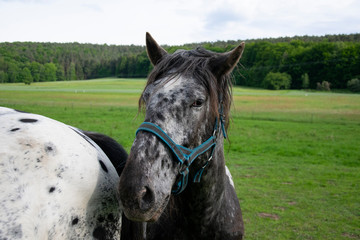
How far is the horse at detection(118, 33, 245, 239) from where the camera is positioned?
5.64ft

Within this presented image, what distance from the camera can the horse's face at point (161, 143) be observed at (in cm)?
166

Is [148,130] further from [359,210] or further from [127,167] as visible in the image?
[359,210]

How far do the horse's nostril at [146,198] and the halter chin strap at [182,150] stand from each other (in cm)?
33

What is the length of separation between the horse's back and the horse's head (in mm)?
337

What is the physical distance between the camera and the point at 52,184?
Result: 5.43ft

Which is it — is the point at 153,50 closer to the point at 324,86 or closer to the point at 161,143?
the point at 161,143

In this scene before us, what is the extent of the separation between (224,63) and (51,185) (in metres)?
1.66

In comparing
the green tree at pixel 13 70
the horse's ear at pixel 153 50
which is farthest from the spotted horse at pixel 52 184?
the green tree at pixel 13 70

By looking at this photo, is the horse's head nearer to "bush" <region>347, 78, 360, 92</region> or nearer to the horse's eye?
the horse's eye

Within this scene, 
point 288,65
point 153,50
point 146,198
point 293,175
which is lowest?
point 293,175

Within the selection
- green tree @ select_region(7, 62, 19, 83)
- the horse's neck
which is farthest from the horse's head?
green tree @ select_region(7, 62, 19, 83)

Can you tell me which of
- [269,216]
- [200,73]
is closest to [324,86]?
[269,216]

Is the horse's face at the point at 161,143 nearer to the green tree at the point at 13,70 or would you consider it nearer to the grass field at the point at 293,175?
the grass field at the point at 293,175

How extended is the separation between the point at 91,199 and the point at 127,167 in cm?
40
